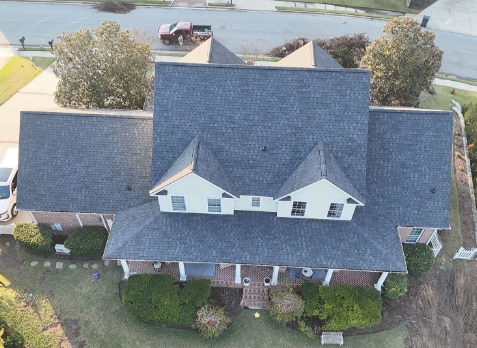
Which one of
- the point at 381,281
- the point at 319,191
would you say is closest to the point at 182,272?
the point at 319,191

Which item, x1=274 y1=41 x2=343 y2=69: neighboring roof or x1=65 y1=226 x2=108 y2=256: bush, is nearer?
x1=65 y1=226 x2=108 y2=256: bush

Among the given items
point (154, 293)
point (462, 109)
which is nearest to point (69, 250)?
point (154, 293)

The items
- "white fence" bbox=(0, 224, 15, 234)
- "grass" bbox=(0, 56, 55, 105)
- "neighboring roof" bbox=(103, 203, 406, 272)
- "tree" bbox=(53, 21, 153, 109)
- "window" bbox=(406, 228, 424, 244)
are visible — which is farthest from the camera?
"grass" bbox=(0, 56, 55, 105)

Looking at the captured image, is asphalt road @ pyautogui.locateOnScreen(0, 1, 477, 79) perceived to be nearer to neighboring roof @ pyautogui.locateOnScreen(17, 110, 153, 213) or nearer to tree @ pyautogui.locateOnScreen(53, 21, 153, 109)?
tree @ pyautogui.locateOnScreen(53, 21, 153, 109)

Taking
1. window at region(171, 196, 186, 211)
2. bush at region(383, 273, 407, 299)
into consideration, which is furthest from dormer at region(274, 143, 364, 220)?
window at region(171, 196, 186, 211)

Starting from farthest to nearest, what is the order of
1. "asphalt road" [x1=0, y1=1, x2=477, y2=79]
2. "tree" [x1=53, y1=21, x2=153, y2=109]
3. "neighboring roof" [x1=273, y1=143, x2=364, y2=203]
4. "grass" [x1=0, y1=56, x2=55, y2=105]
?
"asphalt road" [x1=0, y1=1, x2=477, y2=79] → "grass" [x1=0, y1=56, x2=55, y2=105] → "tree" [x1=53, y1=21, x2=153, y2=109] → "neighboring roof" [x1=273, y1=143, x2=364, y2=203]

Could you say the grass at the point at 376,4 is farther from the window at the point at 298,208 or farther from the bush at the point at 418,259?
the window at the point at 298,208

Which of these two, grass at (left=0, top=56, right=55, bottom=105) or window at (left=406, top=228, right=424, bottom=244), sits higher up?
grass at (left=0, top=56, right=55, bottom=105)
